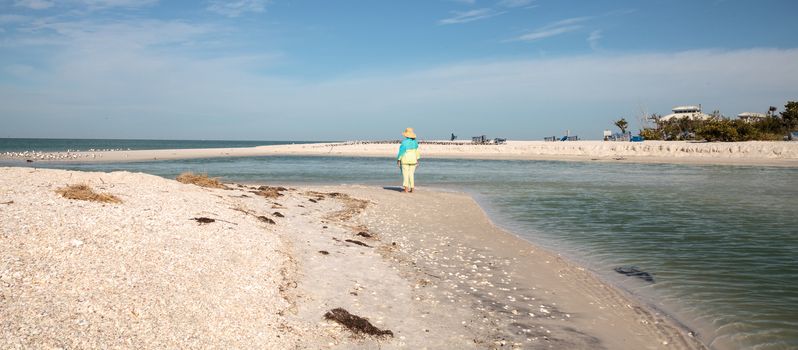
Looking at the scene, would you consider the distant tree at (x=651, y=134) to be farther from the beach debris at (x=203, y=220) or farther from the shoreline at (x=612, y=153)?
the beach debris at (x=203, y=220)

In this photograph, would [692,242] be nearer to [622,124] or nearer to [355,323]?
[355,323]

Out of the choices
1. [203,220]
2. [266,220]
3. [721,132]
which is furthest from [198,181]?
[721,132]

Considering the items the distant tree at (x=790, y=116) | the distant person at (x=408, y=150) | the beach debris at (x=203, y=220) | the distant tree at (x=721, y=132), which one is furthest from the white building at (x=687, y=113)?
the beach debris at (x=203, y=220)

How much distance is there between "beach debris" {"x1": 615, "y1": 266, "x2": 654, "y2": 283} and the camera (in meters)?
9.15

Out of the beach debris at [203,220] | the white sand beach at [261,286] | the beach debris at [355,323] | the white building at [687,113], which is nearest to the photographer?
the white sand beach at [261,286]

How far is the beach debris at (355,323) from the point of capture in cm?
614

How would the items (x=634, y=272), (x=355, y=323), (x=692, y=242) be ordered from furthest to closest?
(x=692, y=242) → (x=634, y=272) → (x=355, y=323)

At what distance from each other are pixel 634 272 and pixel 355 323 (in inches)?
227

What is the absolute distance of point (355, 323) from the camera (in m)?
6.33

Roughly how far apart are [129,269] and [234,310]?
62.7 inches

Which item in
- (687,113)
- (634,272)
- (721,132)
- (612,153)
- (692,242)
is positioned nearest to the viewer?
(634,272)

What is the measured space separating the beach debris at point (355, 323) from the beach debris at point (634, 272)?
5.26 meters

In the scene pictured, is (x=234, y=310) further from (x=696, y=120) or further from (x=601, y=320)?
(x=696, y=120)

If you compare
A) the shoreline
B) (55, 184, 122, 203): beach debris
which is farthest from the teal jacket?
the shoreline
